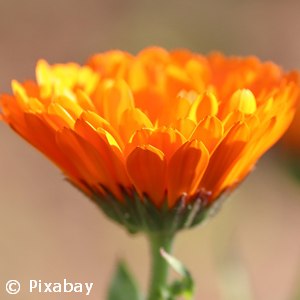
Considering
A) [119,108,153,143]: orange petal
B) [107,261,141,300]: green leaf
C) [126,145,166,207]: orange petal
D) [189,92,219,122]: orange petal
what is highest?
[189,92,219,122]: orange petal

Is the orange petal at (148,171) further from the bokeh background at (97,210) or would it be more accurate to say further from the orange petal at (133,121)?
the bokeh background at (97,210)

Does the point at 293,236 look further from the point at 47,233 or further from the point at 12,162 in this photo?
the point at 12,162

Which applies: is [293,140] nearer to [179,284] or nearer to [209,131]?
[179,284]

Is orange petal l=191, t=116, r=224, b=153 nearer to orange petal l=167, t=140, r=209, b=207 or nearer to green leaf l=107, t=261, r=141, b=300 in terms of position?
orange petal l=167, t=140, r=209, b=207

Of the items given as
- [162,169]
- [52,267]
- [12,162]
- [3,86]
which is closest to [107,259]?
[52,267]

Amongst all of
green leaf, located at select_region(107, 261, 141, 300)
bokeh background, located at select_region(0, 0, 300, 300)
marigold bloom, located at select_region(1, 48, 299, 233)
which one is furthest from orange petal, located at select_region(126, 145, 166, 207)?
bokeh background, located at select_region(0, 0, 300, 300)
